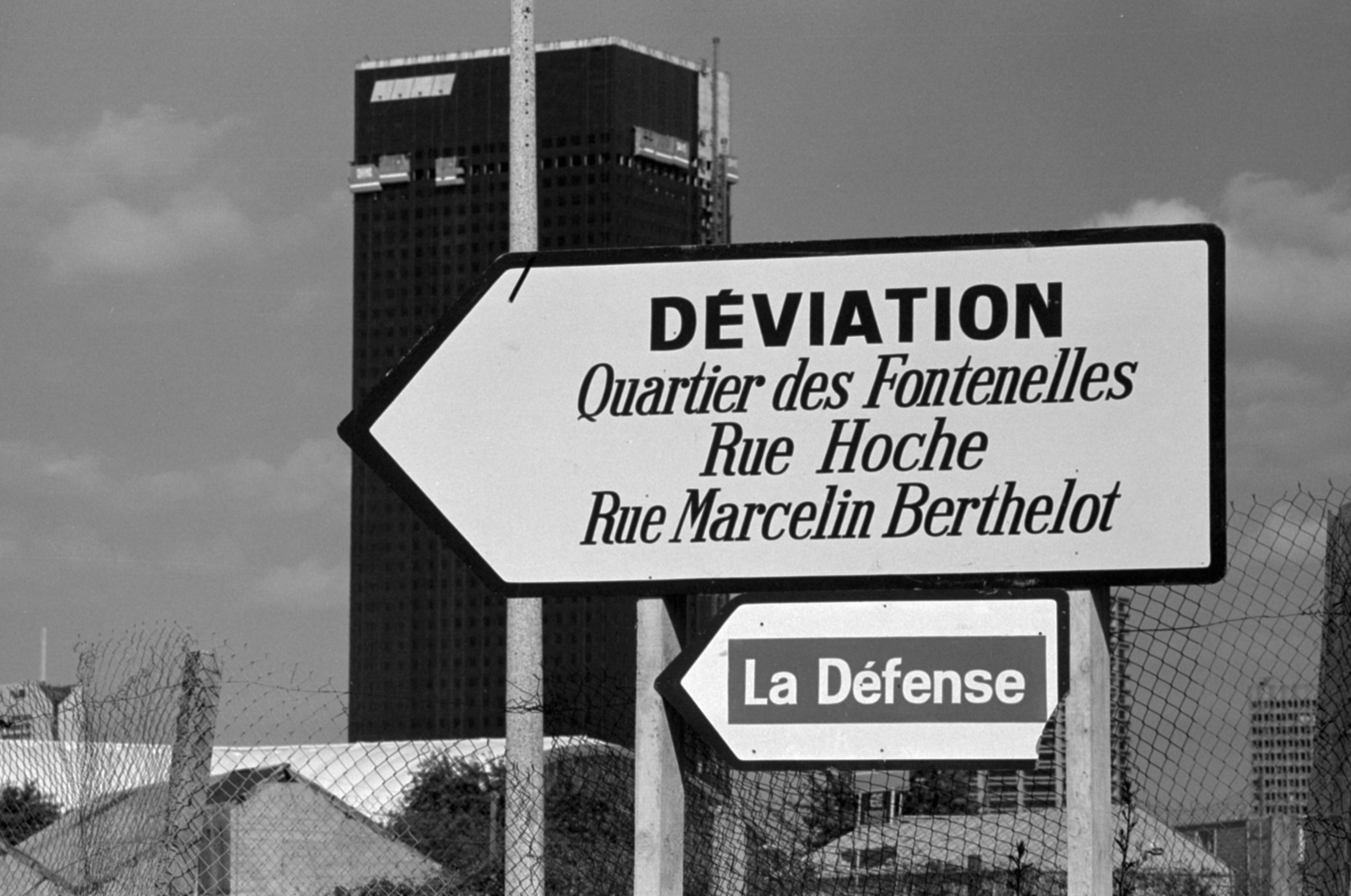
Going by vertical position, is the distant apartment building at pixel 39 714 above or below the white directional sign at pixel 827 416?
below

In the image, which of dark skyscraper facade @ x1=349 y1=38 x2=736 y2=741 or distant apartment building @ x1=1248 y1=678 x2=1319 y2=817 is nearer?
distant apartment building @ x1=1248 y1=678 x2=1319 y2=817

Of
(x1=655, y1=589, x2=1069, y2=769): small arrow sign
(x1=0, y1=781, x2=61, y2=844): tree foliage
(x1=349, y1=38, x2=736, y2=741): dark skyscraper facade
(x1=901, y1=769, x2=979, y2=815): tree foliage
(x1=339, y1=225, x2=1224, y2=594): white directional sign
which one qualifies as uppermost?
(x1=349, y1=38, x2=736, y2=741): dark skyscraper facade

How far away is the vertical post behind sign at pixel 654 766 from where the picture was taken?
152 inches

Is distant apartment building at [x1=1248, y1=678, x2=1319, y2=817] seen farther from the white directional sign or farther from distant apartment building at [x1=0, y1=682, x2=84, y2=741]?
distant apartment building at [x1=0, y1=682, x2=84, y2=741]

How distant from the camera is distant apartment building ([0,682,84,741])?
6008 mm

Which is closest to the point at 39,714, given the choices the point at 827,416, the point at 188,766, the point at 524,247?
the point at 188,766

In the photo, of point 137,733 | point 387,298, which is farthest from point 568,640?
point 137,733

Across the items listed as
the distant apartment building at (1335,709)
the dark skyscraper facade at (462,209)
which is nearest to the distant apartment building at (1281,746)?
the distant apartment building at (1335,709)

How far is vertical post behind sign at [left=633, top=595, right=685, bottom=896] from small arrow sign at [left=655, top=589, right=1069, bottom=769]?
0.31ft

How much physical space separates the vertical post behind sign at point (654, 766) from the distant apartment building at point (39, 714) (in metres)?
2.52

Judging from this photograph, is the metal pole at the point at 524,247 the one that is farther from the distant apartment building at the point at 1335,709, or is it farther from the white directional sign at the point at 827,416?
the white directional sign at the point at 827,416

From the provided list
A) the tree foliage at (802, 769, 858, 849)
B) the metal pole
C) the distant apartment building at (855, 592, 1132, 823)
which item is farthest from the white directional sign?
the metal pole

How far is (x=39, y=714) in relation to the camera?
7273mm

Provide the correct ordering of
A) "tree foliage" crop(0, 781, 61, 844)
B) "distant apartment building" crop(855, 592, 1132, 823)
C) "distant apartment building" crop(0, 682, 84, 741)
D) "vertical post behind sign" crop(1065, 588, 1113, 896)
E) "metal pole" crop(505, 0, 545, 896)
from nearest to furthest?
"vertical post behind sign" crop(1065, 588, 1113, 896), "distant apartment building" crop(855, 592, 1132, 823), "distant apartment building" crop(0, 682, 84, 741), "tree foliage" crop(0, 781, 61, 844), "metal pole" crop(505, 0, 545, 896)
